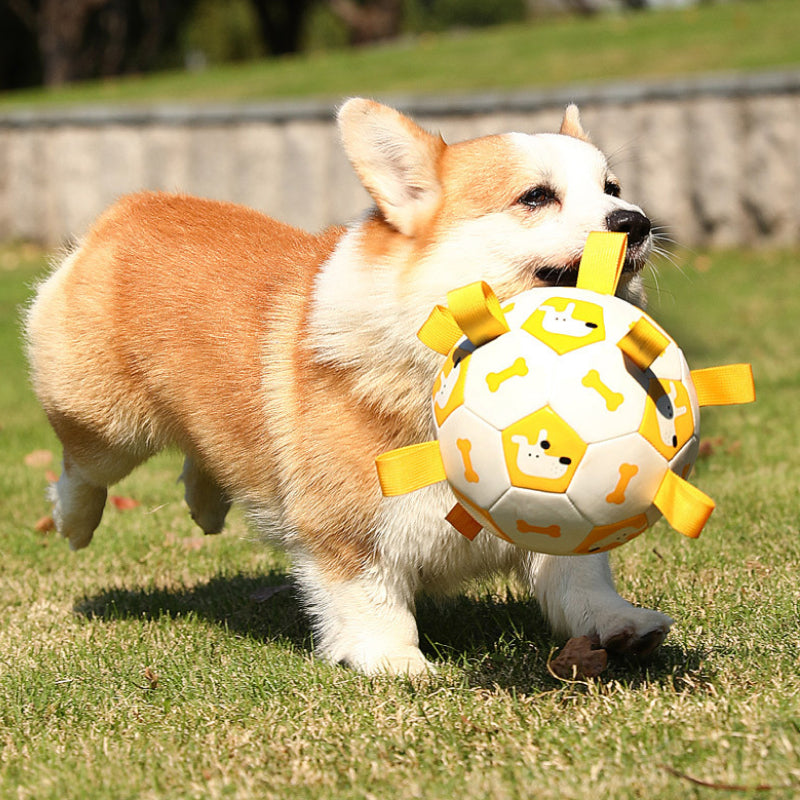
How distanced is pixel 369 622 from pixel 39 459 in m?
3.26

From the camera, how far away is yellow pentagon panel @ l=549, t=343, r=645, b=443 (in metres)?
2.51

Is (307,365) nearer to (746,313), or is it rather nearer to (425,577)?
(425,577)

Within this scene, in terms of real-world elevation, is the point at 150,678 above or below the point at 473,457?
below

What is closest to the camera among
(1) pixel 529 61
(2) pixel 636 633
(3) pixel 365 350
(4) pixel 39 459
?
(2) pixel 636 633

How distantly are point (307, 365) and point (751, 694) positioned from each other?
1387 mm

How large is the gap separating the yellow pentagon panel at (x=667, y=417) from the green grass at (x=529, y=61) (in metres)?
10.2

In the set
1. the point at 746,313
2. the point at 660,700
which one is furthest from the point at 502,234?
→ the point at 746,313

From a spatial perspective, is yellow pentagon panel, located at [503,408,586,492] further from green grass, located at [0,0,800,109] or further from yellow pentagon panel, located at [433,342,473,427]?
green grass, located at [0,0,800,109]

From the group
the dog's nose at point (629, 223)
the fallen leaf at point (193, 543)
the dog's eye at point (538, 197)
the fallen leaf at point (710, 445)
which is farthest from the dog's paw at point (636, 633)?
the fallen leaf at point (710, 445)

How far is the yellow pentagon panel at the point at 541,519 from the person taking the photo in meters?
2.54

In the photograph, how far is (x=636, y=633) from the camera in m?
2.99

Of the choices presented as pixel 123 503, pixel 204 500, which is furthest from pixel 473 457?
pixel 123 503

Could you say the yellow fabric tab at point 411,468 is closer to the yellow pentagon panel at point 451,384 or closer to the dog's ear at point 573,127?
the yellow pentagon panel at point 451,384

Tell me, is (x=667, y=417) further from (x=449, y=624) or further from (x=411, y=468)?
(x=449, y=624)
